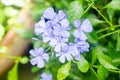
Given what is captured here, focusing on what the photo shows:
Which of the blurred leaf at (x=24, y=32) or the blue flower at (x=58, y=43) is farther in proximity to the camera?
the blurred leaf at (x=24, y=32)

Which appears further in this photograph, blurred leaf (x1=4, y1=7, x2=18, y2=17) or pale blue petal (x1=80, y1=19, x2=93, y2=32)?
blurred leaf (x1=4, y1=7, x2=18, y2=17)

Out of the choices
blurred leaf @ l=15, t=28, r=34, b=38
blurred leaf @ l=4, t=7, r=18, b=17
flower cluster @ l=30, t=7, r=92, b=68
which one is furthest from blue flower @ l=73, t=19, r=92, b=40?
blurred leaf @ l=4, t=7, r=18, b=17

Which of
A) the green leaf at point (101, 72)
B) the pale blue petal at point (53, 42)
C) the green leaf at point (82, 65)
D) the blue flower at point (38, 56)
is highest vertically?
the pale blue petal at point (53, 42)

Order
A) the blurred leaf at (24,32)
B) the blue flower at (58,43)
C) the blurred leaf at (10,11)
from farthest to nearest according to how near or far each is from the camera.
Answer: the blurred leaf at (10,11), the blurred leaf at (24,32), the blue flower at (58,43)

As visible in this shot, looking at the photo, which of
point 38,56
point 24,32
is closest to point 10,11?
point 24,32

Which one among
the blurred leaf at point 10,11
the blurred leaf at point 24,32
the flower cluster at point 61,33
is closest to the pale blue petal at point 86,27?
the flower cluster at point 61,33

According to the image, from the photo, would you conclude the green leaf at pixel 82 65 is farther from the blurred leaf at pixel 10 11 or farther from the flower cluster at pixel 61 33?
the blurred leaf at pixel 10 11

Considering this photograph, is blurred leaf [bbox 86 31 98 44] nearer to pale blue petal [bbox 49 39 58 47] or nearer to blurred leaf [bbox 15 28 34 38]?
pale blue petal [bbox 49 39 58 47]

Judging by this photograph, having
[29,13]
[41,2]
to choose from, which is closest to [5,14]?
[29,13]

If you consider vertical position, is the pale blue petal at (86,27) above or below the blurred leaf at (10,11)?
below
